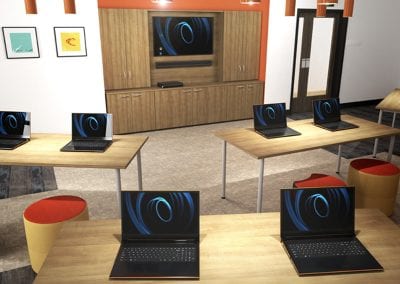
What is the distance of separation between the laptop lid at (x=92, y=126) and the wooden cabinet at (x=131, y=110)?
2.70 metres

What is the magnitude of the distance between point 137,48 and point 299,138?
3664 mm

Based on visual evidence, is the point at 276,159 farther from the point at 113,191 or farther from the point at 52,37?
the point at 52,37

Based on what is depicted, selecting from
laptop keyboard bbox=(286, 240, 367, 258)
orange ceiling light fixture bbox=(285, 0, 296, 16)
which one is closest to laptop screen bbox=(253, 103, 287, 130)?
orange ceiling light fixture bbox=(285, 0, 296, 16)

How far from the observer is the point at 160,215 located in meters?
1.97

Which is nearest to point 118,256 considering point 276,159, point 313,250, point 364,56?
point 313,250

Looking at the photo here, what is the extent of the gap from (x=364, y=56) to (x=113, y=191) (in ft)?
22.4

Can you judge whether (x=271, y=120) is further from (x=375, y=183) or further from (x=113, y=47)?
(x=113, y=47)

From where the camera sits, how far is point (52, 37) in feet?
18.8

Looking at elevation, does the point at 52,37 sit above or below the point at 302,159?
above

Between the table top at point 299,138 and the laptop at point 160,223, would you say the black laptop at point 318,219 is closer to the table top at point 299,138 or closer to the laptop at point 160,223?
the laptop at point 160,223

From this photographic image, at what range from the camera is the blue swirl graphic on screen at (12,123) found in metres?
3.59

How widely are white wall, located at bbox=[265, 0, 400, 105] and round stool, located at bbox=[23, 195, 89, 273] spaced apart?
18.2 feet

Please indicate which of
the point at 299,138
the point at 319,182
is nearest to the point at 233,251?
the point at 319,182

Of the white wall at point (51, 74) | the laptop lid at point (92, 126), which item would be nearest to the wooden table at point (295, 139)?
the laptop lid at point (92, 126)
